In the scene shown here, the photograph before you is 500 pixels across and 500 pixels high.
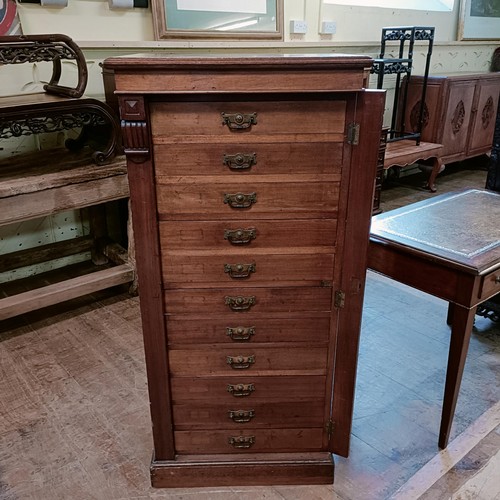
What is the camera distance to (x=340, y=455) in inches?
61.0

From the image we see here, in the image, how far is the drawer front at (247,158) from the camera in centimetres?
119

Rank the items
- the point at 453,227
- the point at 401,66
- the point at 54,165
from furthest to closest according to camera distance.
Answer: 1. the point at 401,66
2. the point at 54,165
3. the point at 453,227

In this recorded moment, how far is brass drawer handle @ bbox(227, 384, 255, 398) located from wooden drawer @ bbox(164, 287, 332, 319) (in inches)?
8.8

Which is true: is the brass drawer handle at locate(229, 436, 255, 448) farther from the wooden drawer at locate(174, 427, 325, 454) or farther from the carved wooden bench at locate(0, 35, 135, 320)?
the carved wooden bench at locate(0, 35, 135, 320)

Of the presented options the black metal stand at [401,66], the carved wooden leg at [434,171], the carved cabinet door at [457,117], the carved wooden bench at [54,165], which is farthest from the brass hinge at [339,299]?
the carved cabinet door at [457,117]

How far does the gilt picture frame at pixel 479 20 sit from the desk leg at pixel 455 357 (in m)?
4.24

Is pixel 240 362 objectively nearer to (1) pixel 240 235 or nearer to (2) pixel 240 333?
(2) pixel 240 333

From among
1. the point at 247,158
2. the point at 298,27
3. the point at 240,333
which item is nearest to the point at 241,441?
the point at 240,333

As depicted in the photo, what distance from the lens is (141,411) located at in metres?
1.83

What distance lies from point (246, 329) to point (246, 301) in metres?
0.09

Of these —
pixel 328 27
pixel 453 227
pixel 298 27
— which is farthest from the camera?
pixel 328 27

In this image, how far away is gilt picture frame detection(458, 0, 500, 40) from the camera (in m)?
4.79

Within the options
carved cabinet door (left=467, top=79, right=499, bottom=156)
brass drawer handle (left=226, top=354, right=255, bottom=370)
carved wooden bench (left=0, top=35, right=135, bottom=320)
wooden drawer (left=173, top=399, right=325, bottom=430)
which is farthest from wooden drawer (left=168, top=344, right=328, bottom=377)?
carved cabinet door (left=467, top=79, right=499, bottom=156)

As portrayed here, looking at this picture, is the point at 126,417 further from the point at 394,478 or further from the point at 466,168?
the point at 466,168
